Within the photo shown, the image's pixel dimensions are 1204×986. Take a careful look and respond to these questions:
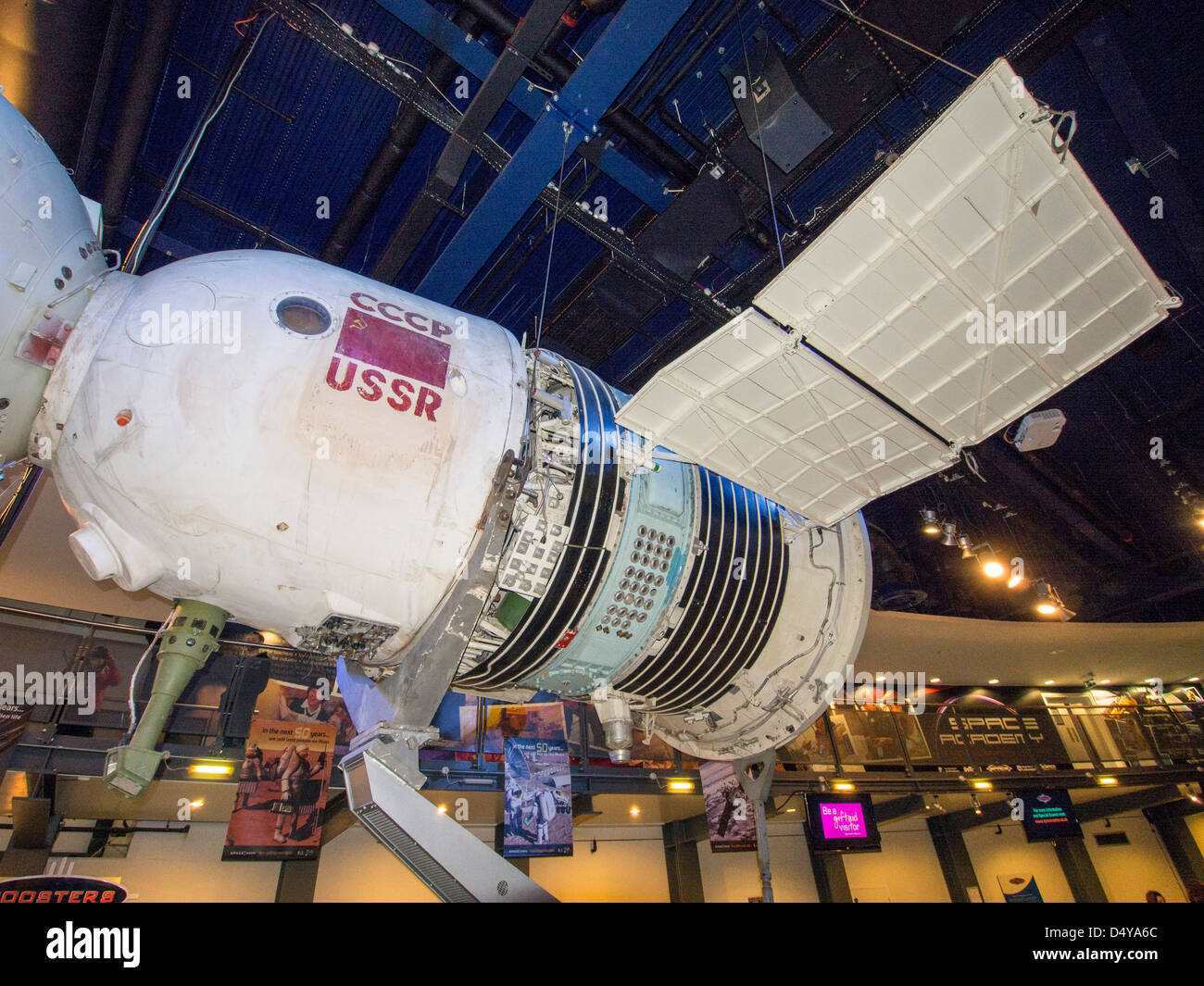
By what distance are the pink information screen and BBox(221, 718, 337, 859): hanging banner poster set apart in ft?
29.7

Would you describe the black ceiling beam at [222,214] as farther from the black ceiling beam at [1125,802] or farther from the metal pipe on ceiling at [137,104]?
the black ceiling beam at [1125,802]

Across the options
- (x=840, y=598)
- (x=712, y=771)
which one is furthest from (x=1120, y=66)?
(x=712, y=771)

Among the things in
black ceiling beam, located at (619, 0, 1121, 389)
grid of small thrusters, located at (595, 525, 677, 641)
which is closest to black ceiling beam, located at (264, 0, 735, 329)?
black ceiling beam, located at (619, 0, 1121, 389)

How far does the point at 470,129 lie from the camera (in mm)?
6254

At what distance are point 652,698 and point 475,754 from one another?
589 centimetres

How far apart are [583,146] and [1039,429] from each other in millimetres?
6094

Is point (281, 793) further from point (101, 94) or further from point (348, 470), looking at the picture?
point (101, 94)

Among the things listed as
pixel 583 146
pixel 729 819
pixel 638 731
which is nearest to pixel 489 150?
pixel 583 146

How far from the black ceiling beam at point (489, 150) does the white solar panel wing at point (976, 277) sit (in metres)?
4.64

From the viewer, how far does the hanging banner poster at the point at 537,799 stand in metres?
8.29

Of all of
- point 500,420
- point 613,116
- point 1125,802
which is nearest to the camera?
point 500,420

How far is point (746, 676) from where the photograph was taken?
4836mm

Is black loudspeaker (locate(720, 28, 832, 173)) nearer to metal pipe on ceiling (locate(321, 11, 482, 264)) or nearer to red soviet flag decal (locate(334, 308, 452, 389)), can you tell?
metal pipe on ceiling (locate(321, 11, 482, 264))
